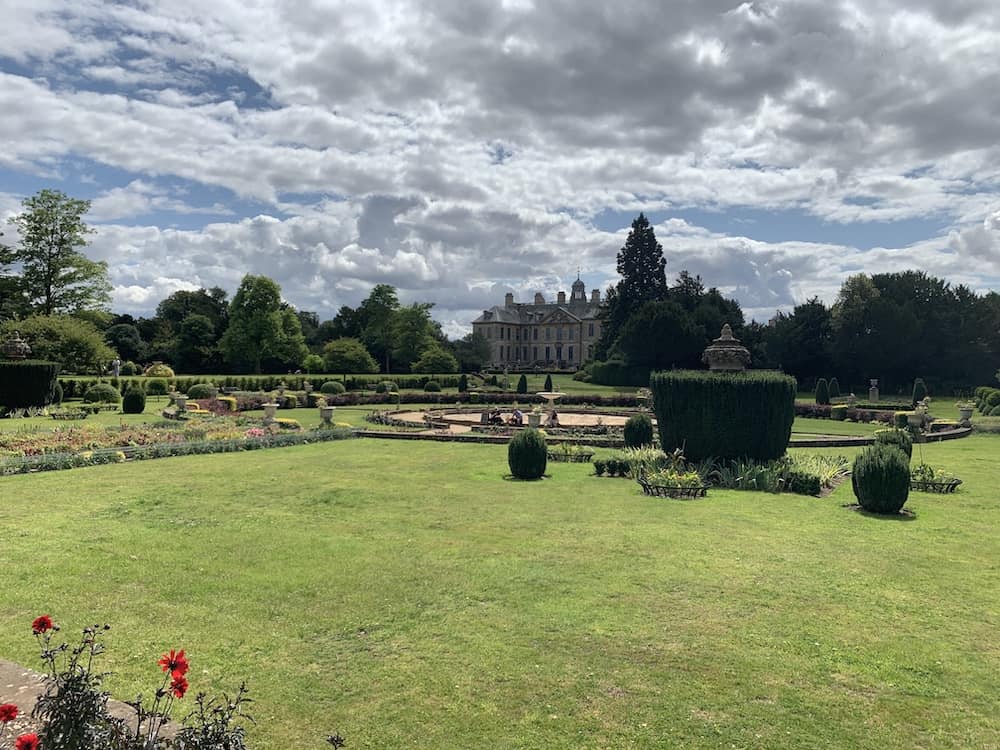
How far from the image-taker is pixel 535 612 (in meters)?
6.30

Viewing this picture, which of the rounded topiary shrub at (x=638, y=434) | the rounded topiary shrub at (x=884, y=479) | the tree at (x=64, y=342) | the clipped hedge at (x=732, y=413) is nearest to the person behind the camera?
the rounded topiary shrub at (x=884, y=479)

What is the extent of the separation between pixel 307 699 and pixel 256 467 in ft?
37.6

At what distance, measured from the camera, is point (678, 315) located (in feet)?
184

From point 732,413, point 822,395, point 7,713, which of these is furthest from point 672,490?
point 822,395

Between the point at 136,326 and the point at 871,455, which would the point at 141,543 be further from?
the point at 136,326

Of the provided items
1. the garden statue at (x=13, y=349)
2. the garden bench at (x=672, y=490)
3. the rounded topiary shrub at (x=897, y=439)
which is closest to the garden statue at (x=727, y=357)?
the rounded topiary shrub at (x=897, y=439)

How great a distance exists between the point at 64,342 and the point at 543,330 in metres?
85.5

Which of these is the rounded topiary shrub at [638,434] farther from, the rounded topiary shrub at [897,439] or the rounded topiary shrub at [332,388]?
the rounded topiary shrub at [332,388]

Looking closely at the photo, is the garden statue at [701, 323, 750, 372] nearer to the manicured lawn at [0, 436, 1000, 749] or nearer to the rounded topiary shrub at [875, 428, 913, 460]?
the rounded topiary shrub at [875, 428, 913, 460]

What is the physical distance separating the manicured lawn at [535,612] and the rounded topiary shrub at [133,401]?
1860 centimetres

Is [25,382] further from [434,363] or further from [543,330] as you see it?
[543,330]

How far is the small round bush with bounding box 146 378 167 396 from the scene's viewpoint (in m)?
38.5

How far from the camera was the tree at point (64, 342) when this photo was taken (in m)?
35.0

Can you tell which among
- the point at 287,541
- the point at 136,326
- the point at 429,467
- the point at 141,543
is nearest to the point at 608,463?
the point at 429,467
